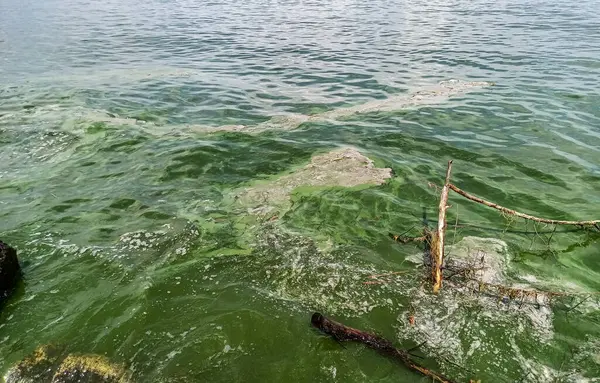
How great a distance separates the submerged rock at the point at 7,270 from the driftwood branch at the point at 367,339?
482 cm

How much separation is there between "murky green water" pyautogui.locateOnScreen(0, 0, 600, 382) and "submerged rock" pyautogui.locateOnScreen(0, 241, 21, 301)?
0.21 meters

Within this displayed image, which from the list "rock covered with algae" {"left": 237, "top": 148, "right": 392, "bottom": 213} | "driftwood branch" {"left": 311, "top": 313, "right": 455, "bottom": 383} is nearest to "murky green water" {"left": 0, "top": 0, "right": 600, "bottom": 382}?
"driftwood branch" {"left": 311, "top": 313, "right": 455, "bottom": 383}

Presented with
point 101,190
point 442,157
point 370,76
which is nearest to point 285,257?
point 101,190

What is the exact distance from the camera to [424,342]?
17.7ft

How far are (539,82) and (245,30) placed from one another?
2563cm

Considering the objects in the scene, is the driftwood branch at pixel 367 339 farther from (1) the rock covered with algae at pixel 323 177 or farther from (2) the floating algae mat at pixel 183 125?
(2) the floating algae mat at pixel 183 125

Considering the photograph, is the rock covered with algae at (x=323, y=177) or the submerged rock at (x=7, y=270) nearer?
the submerged rock at (x=7, y=270)

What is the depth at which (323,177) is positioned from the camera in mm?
10422

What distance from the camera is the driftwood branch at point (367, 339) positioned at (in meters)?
4.99

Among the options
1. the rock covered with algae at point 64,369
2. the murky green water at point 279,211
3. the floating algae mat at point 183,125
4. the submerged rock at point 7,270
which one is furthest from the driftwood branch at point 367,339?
the floating algae mat at point 183,125

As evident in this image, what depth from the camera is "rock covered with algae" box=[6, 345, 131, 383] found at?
4957 mm

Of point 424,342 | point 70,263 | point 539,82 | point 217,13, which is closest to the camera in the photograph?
point 424,342

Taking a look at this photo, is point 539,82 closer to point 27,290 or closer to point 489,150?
point 489,150

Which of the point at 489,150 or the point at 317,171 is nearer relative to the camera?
the point at 317,171
